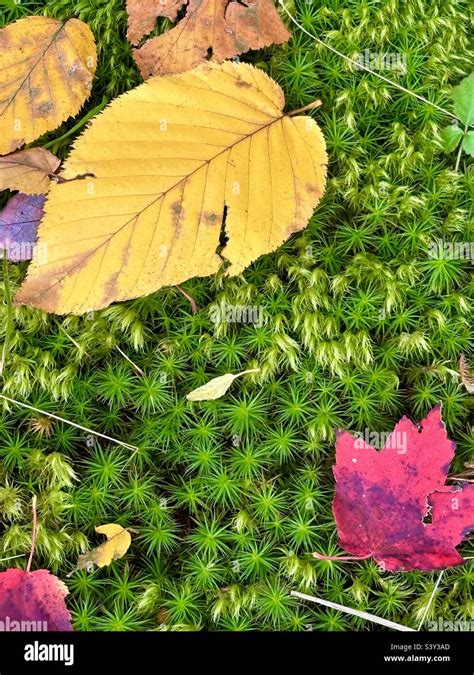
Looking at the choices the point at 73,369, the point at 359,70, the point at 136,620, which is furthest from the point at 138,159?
the point at 136,620

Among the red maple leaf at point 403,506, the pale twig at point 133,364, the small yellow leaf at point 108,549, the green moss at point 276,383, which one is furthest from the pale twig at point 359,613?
the pale twig at point 133,364

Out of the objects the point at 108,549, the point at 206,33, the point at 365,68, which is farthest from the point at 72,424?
the point at 365,68

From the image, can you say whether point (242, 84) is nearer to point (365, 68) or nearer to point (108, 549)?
point (365, 68)

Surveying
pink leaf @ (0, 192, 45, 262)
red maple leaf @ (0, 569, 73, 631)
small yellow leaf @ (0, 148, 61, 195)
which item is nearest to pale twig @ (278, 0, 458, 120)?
small yellow leaf @ (0, 148, 61, 195)

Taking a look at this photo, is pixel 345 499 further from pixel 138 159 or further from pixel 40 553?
pixel 138 159

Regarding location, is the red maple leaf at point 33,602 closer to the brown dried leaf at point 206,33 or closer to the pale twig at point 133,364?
the pale twig at point 133,364
